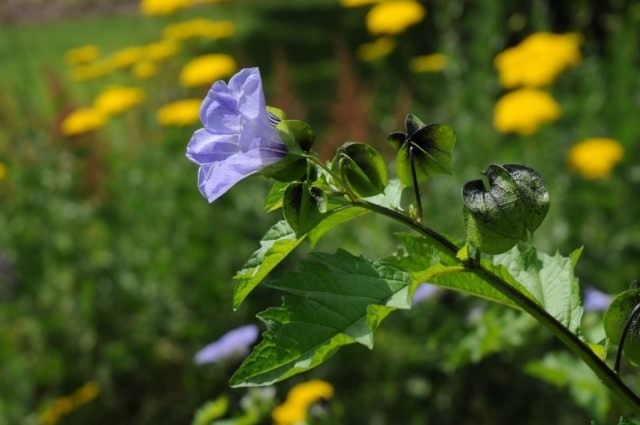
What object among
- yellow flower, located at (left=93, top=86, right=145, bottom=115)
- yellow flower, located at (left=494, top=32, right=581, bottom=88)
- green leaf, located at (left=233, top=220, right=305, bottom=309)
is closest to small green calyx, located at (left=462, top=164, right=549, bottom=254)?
green leaf, located at (left=233, top=220, right=305, bottom=309)

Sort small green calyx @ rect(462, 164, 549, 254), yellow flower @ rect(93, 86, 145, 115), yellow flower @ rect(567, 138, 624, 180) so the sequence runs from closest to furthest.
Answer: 1. small green calyx @ rect(462, 164, 549, 254)
2. yellow flower @ rect(567, 138, 624, 180)
3. yellow flower @ rect(93, 86, 145, 115)

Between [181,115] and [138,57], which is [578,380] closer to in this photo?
[181,115]

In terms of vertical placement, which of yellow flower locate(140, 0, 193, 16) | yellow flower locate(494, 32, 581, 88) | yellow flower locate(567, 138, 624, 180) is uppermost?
yellow flower locate(140, 0, 193, 16)

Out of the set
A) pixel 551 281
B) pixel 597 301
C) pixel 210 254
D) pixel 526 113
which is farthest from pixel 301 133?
pixel 526 113

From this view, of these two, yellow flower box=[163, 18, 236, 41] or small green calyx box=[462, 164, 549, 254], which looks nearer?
small green calyx box=[462, 164, 549, 254]

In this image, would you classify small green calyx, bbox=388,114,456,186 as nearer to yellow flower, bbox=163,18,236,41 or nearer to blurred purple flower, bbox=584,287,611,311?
blurred purple flower, bbox=584,287,611,311

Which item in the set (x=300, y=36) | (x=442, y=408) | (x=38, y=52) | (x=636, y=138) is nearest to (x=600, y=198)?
(x=636, y=138)

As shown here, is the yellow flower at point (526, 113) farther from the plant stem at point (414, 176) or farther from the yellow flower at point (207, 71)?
the plant stem at point (414, 176)
